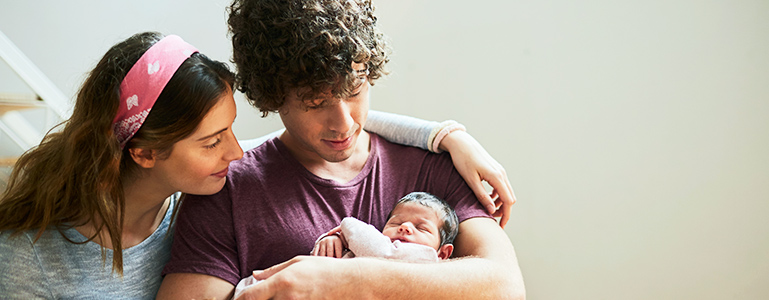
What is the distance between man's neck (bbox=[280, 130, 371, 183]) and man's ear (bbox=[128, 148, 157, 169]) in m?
0.39

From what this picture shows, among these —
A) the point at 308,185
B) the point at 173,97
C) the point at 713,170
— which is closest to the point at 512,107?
the point at 713,170

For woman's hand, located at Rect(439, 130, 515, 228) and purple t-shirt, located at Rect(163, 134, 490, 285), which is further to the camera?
woman's hand, located at Rect(439, 130, 515, 228)

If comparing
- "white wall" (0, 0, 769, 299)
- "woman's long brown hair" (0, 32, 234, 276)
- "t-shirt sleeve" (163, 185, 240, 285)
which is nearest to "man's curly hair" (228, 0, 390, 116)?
"woman's long brown hair" (0, 32, 234, 276)

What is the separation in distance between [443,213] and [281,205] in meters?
0.46

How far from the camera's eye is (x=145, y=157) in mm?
1546

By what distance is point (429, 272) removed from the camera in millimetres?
1381

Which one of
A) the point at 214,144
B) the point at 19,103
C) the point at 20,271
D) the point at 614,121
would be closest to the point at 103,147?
the point at 214,144

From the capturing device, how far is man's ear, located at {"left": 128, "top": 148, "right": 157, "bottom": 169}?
60.6 inches

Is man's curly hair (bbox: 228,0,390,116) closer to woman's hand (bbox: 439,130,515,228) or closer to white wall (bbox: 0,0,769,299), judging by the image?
woman's hand (bbox: 439,130,515,228)

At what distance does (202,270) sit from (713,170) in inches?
86.2

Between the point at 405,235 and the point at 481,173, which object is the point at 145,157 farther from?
the point at 481,173

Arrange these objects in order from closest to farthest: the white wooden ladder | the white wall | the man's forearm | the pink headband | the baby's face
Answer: the man's forearm, the pink headband, the baby's face, the white wooden ladder, the white wall

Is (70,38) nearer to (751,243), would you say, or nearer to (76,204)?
(76,204)

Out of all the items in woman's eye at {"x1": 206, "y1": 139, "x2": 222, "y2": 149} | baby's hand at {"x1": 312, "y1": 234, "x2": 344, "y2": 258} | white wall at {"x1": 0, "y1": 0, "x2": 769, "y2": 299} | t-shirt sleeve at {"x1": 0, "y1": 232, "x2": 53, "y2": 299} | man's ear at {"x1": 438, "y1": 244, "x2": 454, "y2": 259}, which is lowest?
white wall at {"x1": 0, "y1": 0, "x2": 769, "y2": 299}
